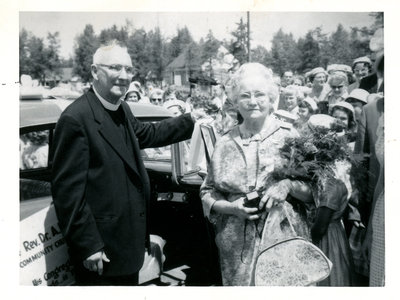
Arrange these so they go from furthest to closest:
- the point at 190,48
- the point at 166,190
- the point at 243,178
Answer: the point at 166,190 → the point at 190,48 → the point at 243,178

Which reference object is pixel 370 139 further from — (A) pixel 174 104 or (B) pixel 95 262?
(B) pixel 95 262

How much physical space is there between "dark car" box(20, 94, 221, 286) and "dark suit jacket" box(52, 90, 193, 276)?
0.43 metres

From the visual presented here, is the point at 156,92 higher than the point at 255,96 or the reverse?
higher

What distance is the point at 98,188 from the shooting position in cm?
233

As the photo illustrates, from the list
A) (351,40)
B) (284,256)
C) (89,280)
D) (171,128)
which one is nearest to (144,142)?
(171,128)

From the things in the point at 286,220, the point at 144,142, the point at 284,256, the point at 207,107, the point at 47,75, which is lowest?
the point at 284,256

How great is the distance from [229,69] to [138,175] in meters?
0.98

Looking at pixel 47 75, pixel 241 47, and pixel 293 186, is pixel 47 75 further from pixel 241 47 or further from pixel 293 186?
pixel 293 186

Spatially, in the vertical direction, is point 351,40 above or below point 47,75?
above

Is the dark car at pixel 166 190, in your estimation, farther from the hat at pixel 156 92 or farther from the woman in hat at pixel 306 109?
the woman in hat at pixel 306 109

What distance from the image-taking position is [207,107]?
283 cm

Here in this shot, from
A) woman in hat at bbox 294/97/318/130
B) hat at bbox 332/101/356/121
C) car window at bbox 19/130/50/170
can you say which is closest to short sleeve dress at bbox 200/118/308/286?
woman in hat at bbox 294/97/318/130

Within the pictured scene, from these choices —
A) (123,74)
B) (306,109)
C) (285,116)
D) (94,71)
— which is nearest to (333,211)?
(285,116)

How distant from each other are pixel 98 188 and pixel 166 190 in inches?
33.1
